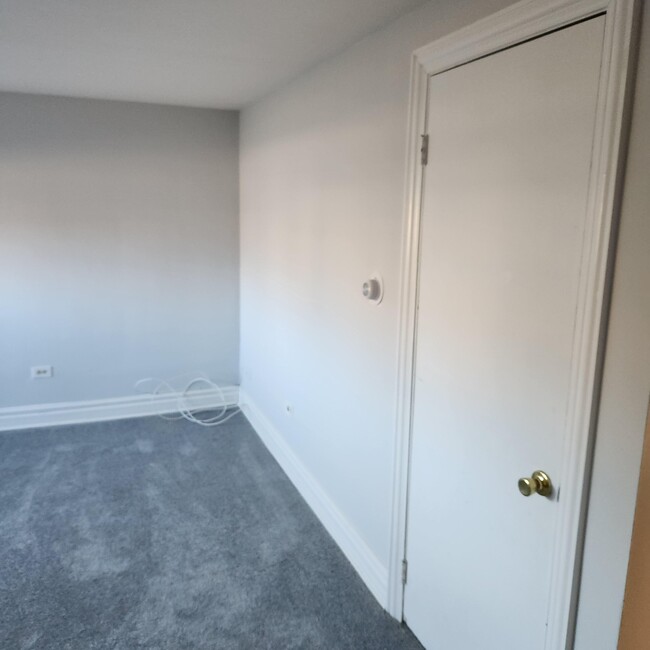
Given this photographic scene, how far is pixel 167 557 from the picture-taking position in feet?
8.72

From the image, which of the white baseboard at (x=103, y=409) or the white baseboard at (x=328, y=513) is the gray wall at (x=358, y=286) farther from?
the white baseboard at (x=103, y=409)

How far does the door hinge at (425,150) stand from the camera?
75.5 inches

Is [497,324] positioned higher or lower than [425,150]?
lower

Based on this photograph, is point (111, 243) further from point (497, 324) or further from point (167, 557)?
point (497, 324)

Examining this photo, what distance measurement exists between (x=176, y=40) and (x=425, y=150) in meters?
1.24

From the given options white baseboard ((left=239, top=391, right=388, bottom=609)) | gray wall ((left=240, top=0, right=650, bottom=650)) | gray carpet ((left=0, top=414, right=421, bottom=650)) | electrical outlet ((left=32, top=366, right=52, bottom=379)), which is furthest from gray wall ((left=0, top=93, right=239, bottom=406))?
white baseboard ((left=239, top=391, right=388, bottom=609))

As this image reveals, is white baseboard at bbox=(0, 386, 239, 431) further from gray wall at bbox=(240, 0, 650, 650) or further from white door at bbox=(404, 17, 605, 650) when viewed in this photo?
white door at bbox=(404, 17, 605, 650)

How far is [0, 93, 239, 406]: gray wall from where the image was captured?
3889 millimetres

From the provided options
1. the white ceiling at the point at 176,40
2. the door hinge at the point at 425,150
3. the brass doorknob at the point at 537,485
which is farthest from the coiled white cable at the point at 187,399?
the brass doorknob at the point at 537,485

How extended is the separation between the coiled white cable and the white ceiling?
210cm

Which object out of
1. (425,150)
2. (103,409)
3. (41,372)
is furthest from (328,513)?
(41,372)

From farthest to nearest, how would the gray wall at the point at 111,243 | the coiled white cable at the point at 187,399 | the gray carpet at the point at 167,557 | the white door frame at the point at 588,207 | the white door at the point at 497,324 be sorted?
the coiled white cable at the point at 187,399 < the gray wall at the point at 111,243 < the gray carpet at the point at 167,557 < the white door at the point at 497,324 < the white door frame at the point at 588,207

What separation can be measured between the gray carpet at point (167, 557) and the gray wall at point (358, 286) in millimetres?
277

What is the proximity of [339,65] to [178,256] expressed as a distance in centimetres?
219
